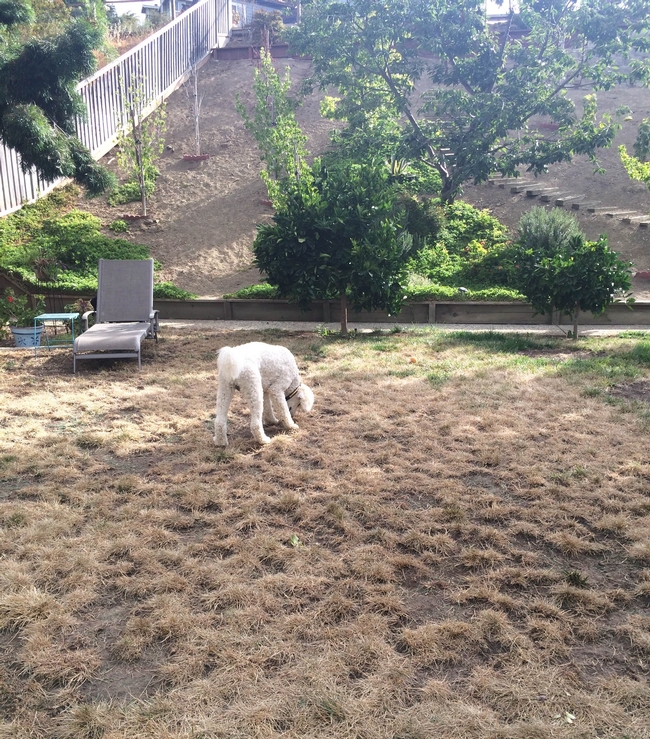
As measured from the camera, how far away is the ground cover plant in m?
2.38

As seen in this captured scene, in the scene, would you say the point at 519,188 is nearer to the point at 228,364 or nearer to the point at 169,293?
the point at 169,293

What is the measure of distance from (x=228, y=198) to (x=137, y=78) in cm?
498

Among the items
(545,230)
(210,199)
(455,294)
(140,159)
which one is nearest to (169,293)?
(455,294)

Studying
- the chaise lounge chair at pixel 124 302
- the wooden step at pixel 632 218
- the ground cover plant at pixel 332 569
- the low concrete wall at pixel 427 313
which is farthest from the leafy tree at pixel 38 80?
the wooden step at pixel 632 218

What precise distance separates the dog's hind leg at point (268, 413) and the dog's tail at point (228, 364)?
561 millimetres

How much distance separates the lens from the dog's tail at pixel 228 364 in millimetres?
4723

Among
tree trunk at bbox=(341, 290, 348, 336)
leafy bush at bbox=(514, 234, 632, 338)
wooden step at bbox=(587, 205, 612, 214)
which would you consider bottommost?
tree trunk at bbox=(341, 290, 348, 336)

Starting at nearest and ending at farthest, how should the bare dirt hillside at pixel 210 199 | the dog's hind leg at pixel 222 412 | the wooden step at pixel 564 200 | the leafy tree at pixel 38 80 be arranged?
the dog's hind leg at pixel 222 412 → the leafy tree at pixel 38 80 → the bare dirt hillside at pixel 210 199 → the wooden step at pixel 564 200

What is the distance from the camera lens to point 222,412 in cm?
488

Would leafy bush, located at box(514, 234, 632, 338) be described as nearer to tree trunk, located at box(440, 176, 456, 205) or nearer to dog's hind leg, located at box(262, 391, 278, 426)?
dog's hind leg, located at box(262, 391, 278, 426)

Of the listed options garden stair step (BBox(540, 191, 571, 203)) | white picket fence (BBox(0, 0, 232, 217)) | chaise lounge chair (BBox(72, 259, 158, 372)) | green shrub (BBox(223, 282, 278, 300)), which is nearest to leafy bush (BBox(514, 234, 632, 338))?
green shrub (BBox(223, 282, 278, 300))

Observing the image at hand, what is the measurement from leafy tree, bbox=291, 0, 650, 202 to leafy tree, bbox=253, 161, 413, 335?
5824mm

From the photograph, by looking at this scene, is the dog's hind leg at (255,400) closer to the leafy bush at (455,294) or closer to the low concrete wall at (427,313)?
the low concrete wall at (427,313)

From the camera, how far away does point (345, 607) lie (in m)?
2.95
